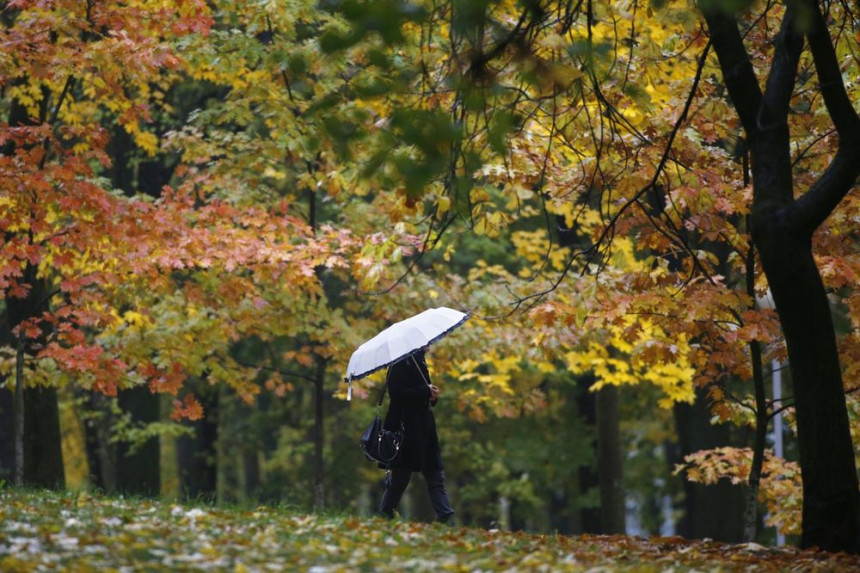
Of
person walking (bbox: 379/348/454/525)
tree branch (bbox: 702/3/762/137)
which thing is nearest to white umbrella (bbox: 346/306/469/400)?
person walking (bbox: 379/348/454/525)

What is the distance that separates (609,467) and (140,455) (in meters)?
8.03

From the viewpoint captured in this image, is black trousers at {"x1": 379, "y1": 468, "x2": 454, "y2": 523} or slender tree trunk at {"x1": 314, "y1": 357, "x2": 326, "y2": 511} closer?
black trousers at {"x1": 379, "y1": 468, "x2": 454, "y2": 523}

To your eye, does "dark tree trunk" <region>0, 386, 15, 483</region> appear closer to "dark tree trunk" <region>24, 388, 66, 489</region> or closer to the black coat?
"dark tree trunk" <region>24, 388, 66, 489</region>

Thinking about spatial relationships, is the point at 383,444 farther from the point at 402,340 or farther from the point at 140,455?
the point at 140,455

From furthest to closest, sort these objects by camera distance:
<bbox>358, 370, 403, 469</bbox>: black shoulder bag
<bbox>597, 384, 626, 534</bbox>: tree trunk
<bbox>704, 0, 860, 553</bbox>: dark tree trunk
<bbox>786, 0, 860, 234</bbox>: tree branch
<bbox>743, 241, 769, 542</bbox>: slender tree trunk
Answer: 1. <bbox>597, 384, 626, 534</bbox>: tree trunk
2. <bbox>743, 241, 769, 542</bbox>: slender tree trunk
3. <bbox>358, 370, 403, 469</bbox>: black shoulder bag
4. <bbox>704, 0, 860, 553</bbox>: dark tree trunk
5. <bbox>786, 0, 860, 234</bbox>: tree branch

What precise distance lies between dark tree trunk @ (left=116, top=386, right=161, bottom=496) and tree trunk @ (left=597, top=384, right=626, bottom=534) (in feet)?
24.2

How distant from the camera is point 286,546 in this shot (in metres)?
6.19

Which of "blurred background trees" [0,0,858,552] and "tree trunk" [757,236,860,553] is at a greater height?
"blurred background trees" [0,0,858,552]

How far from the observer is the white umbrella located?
8.69 meters

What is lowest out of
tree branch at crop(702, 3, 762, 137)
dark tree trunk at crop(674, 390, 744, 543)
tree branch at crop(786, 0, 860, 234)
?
dark tree trunk at crop(674, 390, 744, 543)

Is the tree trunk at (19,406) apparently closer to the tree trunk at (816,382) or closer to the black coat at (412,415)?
the black coat at (412,415)

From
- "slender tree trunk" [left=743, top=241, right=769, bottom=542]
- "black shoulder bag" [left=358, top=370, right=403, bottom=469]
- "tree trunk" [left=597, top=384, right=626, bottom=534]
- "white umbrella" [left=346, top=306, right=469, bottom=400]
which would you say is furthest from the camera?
"tree trunk" [left=597, top=384, right=626, bottom=534]

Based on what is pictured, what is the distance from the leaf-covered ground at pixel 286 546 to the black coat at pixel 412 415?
117cm

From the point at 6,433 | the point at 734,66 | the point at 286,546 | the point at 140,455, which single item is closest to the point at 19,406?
the point at 286,546
